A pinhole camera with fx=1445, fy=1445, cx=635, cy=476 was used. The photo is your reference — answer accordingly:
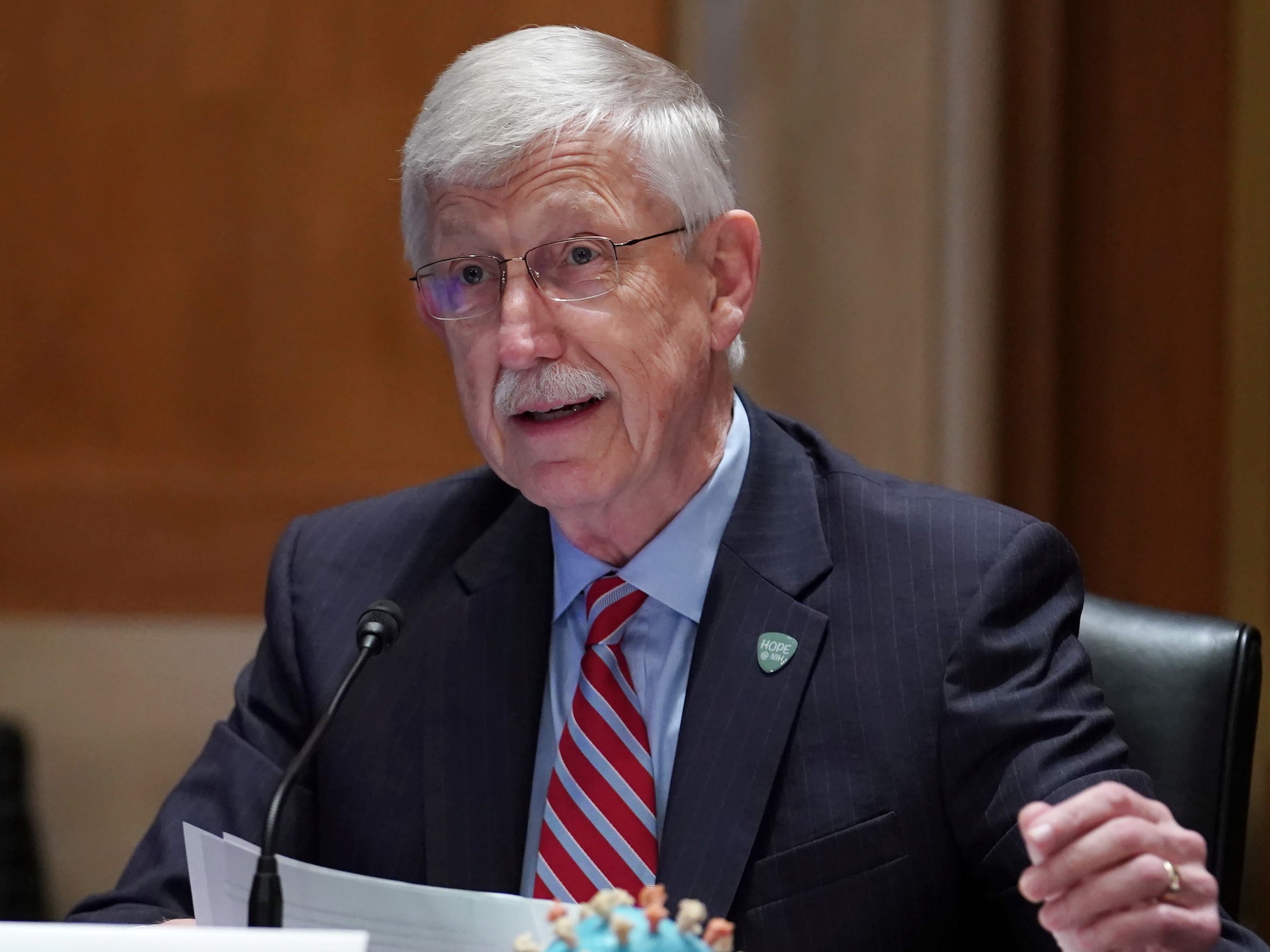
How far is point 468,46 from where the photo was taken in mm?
3191

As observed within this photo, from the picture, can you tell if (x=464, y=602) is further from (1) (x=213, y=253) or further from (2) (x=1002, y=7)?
(2) (x=1002, y=7)

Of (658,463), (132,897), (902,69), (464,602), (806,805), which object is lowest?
(132,897)

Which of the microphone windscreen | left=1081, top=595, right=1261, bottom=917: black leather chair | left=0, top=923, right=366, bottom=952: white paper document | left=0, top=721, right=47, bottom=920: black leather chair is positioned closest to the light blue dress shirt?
the microphone windscreen

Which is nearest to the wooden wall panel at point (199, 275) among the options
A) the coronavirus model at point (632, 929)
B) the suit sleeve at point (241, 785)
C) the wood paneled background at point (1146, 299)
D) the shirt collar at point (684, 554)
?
the wood paneled background at point (1146, 299)

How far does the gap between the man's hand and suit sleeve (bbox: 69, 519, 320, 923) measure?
872 millimetres

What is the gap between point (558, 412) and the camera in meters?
1.68

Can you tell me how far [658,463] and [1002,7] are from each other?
1.84 m

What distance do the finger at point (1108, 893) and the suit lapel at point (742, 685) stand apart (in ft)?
1.43

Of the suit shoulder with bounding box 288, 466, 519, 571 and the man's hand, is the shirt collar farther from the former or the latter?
the man's hand

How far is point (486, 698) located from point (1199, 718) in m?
0.83

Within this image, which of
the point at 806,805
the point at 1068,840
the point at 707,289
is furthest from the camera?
the point at 707,289

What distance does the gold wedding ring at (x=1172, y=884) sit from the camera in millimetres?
1130

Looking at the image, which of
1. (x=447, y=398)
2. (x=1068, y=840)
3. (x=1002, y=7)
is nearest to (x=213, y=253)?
(x=447, y=398)

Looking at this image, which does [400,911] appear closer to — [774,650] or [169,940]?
[169,940]
